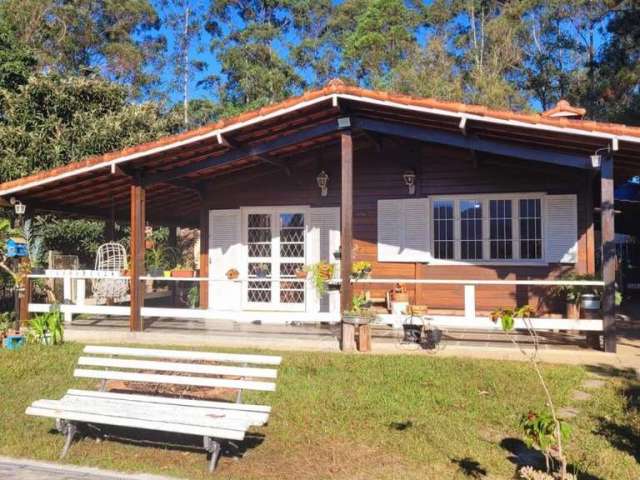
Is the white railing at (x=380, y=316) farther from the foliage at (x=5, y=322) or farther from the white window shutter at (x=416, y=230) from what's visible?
the white window shutter at (x=416, y=230)

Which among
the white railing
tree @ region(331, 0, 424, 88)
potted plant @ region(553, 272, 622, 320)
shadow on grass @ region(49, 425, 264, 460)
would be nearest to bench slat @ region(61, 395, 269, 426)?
shadow on grass @ region(49, 425, 264, 460)

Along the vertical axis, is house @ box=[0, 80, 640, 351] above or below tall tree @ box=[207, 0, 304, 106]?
below

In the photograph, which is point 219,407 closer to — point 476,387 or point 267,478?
point 267,478

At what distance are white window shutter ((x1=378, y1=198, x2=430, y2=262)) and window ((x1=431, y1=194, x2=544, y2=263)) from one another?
8.4 inches

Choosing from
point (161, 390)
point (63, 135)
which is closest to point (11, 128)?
point (63, 135)

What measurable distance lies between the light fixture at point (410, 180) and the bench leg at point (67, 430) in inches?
272

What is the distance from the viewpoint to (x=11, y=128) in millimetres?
15656

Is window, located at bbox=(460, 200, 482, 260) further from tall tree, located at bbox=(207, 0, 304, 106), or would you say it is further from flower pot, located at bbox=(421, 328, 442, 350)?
tall tree, located at bbox=(207, 0, 304, 106)

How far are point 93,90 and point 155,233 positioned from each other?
Result: 502cm

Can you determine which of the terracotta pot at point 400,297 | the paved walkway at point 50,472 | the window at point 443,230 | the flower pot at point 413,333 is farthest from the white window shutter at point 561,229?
the paved walkway at point 50,472

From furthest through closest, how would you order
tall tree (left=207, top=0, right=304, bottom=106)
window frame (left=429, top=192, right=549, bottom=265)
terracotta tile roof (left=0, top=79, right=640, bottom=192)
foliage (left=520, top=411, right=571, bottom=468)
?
tall tree (left=207, top=0, right=304, bottom=106)
window frame (left=429, top=192, right=549, bottom=265)
terracotta tile roof (left=0, top=79, right=640, bottom=192)
foliage (left=520, top=411, right=571, bottom=468)

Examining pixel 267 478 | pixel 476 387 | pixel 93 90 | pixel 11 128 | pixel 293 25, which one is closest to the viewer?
pixel 267 478

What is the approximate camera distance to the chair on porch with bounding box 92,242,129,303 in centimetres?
1026

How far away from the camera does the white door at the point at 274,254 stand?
10828mm
